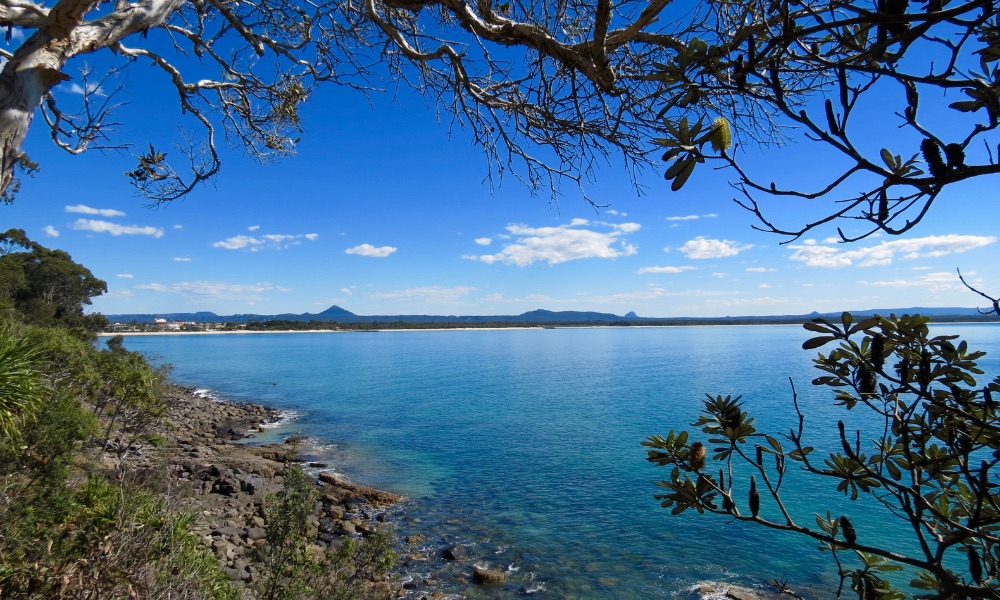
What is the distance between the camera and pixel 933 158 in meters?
0.94

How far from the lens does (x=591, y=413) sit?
23906 mm

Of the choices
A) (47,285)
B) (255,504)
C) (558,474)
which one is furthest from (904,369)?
(47,285)

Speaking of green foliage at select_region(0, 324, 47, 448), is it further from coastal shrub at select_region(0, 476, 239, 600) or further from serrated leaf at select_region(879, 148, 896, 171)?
serrated leaf at select_region(879, 148, 896, 171)

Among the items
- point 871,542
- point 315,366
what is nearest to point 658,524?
point 871,542

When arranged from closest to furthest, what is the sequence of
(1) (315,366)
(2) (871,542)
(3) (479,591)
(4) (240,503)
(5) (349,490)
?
(3) (479,591), (2) (871,542), (4) (240,503), (5) (349,490), (1) (315,366)

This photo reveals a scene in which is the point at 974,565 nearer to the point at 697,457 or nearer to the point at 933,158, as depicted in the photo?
the point at 697,457

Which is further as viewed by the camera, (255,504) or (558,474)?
(558,474)

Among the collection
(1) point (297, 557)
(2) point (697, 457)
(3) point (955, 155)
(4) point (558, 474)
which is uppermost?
(3) point (955, 155)

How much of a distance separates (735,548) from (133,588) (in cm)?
994

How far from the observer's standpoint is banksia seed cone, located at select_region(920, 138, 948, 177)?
3.07 ft

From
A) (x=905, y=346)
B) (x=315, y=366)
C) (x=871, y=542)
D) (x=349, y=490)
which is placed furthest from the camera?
(x=315, y=366)

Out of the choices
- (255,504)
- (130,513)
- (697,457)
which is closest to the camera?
(697,457)

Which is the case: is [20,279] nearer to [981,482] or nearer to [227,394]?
[227,394]

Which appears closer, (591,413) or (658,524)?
(658,524)
